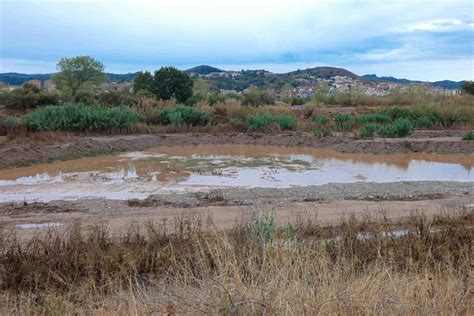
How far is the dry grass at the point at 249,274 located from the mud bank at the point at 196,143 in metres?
15.5

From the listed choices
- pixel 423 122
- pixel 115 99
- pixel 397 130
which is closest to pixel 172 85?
pixel 115 99

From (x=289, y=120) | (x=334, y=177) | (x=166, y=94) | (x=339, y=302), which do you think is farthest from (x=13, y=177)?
(x=166, y=94)

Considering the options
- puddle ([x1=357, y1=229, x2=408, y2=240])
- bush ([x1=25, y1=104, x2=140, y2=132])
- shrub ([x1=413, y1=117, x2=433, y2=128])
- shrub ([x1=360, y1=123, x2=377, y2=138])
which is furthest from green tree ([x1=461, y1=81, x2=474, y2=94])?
puddle ([x1=357, y1=229, x2=408, y2=240])

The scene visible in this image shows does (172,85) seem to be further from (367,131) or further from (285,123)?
(367,131)

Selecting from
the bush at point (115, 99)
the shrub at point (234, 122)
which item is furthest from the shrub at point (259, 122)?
the bush at point (115, 99)

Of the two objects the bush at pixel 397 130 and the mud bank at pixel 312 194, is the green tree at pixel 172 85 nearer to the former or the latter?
the bush at pixel 397 130

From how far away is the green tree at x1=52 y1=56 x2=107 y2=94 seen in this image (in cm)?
6769

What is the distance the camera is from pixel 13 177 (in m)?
20.1

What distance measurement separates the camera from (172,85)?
51312mm

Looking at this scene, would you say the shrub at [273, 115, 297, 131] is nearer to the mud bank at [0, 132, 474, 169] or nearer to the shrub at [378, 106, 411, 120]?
the mud bank at [0, 132, 474, 169]

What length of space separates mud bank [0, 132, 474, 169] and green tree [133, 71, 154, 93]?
22.0 meters

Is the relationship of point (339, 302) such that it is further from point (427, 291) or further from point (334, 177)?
point (334, 177)

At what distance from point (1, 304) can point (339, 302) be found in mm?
4240

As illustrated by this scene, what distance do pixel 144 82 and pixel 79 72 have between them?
19.5 metres
